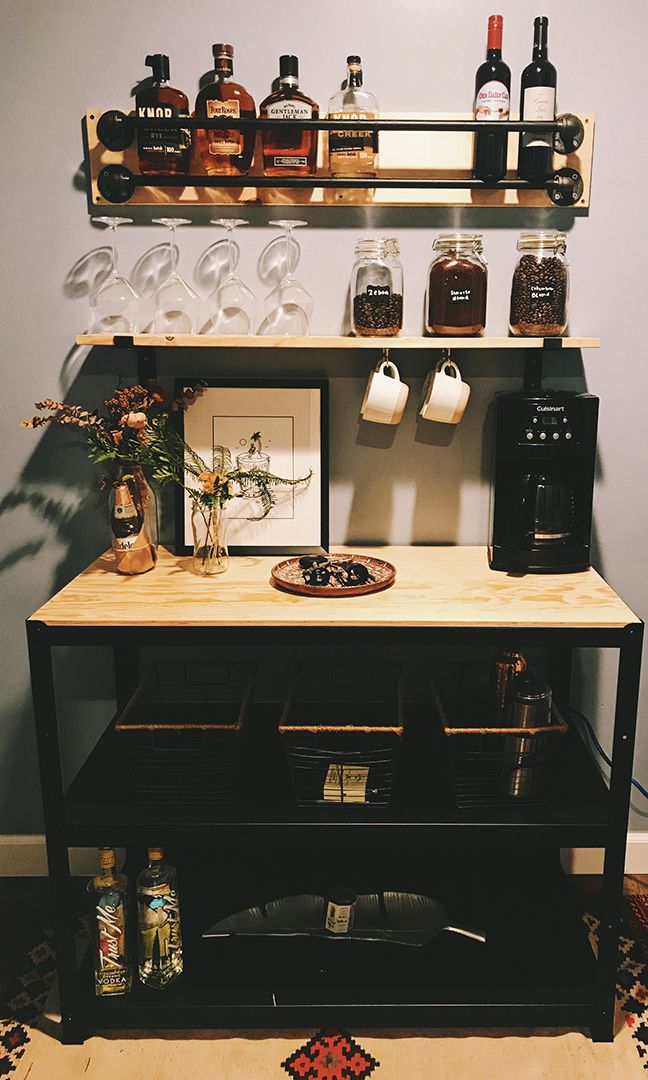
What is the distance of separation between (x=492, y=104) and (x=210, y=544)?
1.06 metres

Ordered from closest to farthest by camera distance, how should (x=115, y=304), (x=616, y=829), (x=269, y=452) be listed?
(x=616, y=829) < (x=115, y=304) < (x=269, y=452)

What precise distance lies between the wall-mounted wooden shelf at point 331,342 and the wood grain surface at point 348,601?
47cm

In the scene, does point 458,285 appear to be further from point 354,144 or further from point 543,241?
point 354,144

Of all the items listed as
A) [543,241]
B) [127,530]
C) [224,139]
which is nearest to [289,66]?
[224,139]

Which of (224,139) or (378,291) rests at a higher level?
(224,139)

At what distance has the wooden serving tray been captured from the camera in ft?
5.66

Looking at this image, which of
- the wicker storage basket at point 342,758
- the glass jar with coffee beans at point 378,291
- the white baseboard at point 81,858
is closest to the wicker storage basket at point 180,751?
the wicker storage basket at point 342,758

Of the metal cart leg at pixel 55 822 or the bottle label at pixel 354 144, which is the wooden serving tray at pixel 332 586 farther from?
the bottle label at pixel 354 144

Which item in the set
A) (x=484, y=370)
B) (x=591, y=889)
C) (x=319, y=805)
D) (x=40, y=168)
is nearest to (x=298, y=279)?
(x=484, y=370)

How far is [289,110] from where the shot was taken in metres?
1.76

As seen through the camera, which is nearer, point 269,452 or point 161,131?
point 161,131

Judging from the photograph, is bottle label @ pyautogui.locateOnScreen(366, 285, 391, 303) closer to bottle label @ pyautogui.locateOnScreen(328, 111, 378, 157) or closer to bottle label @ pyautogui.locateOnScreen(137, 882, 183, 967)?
bottle label @ pyautogui.locateOnScreen(328, 111, 378, 157)

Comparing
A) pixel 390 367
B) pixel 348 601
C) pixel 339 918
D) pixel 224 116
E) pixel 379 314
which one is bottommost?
pixel 339 918

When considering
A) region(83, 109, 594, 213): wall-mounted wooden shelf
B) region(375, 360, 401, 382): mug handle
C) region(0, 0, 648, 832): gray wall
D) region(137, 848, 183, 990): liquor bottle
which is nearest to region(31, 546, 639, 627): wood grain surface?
region(0, 0, 648, 832): gray wall
